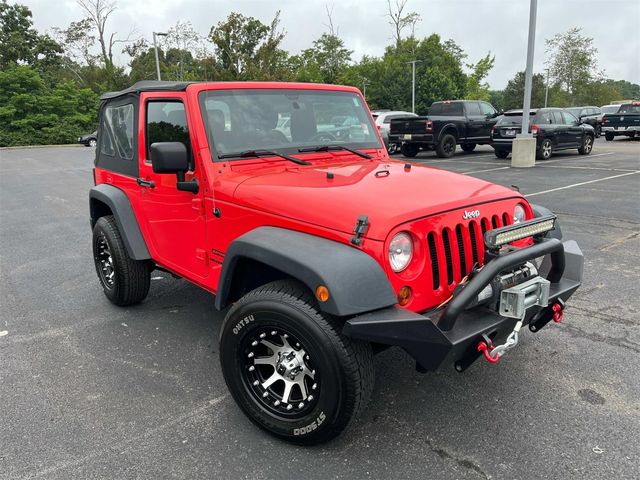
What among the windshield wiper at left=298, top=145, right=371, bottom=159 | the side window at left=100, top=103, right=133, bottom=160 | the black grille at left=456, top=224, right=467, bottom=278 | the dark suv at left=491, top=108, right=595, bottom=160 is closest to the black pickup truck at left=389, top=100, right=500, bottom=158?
the dark suv at left=491, top=108, right=595, bottom=160

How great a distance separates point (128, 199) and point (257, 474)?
101 inches

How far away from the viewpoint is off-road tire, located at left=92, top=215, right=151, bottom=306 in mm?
4211

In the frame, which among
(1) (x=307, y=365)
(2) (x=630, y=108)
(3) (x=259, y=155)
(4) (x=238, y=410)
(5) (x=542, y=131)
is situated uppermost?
(2) (x=630, y=108)

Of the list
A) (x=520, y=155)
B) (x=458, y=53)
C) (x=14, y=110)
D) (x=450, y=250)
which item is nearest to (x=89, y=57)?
(x=14, y=110)

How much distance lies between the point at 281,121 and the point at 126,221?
1.54 meters

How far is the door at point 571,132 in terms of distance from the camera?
17.0m

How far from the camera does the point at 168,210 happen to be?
11.8 ft

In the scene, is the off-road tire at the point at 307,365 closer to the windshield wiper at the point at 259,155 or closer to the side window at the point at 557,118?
the windshield wiper at the point at 259,155

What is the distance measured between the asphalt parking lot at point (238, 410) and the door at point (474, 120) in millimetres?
13487

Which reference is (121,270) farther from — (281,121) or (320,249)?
(320,249)

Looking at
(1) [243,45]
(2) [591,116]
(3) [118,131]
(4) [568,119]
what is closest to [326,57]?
(1) [243,45]

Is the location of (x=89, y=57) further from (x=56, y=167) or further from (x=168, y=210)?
(x=168, y=210)

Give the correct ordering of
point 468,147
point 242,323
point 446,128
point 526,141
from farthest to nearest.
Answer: point 468,147
point 446,128
point 526,141
point 242,323

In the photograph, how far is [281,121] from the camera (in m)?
3.53
